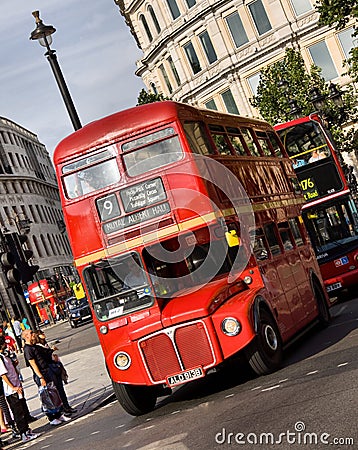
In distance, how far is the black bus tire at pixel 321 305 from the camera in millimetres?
18328

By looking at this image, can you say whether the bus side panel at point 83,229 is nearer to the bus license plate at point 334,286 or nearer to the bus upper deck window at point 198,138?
the bus upper deck window at point 198,138

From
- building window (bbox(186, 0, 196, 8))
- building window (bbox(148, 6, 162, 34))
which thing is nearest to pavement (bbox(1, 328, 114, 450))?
building window (bbox(186, 0, 196, 8))

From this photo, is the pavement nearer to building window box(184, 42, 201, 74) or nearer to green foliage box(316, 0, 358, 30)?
green foliage box(316, 0, 358, 30)

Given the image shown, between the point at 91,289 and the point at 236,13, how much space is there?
50273 millimetres

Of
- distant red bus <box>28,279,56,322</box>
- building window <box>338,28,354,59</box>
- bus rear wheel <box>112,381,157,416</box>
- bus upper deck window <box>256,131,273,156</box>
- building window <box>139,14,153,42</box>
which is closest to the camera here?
bus rear wheel <box>112,381,157,416</box>

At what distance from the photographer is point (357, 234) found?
2314cm

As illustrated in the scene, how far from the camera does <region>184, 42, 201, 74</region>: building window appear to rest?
64.9m

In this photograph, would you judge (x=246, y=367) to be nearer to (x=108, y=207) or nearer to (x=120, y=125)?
(x=108, y=207)

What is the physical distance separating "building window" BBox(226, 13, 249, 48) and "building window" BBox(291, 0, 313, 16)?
404 centimetres

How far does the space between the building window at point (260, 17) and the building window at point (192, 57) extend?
557 cm

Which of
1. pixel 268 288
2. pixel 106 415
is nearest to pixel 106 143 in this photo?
pixel 268 288

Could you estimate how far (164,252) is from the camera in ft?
46.4

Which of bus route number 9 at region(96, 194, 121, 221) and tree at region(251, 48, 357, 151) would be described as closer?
bus route number 9 at region(96, 194, 121, 221)

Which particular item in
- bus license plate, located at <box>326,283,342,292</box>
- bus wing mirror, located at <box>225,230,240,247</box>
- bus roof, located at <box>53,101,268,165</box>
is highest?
bus roof, located at <box>53,101,268,165</box>
